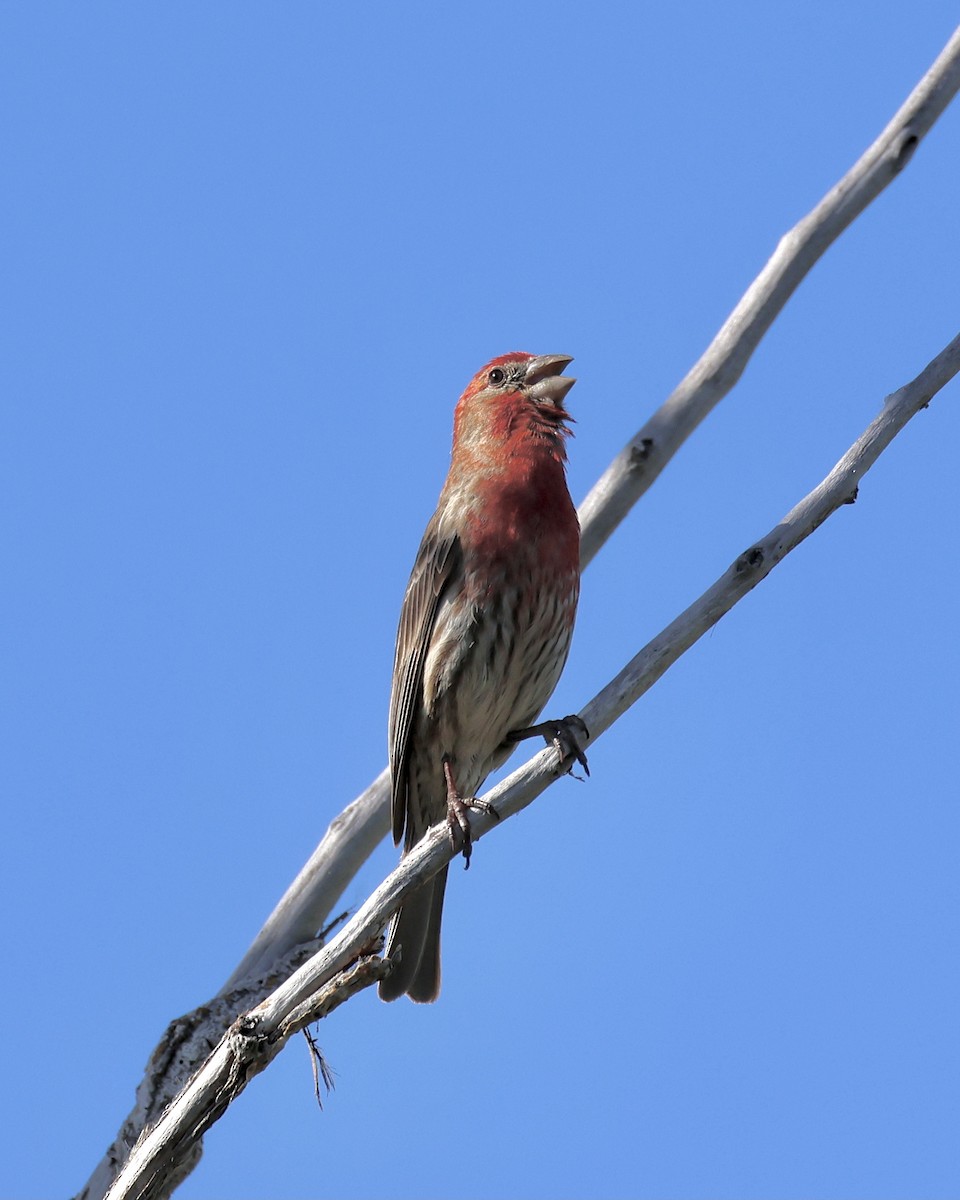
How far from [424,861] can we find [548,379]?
2993 millimetres

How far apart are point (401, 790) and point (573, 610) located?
1.06m

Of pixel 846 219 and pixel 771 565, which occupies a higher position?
pixel 846 219

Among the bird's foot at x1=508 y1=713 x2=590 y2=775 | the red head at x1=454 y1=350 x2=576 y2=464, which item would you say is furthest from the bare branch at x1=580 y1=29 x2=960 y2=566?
the bird's foot at x1=508 y1=713 x2=590 y2=775

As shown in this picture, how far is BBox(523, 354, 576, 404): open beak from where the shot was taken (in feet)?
22.6

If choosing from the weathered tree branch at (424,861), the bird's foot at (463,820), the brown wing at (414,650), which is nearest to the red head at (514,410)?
the brown wing at (414,650)

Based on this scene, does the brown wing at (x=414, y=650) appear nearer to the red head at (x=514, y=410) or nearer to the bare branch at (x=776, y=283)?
the red head at (x=514, y=410)

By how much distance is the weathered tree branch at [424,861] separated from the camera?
425cm

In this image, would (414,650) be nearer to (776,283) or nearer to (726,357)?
(726,357)

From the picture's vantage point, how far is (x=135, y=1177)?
14.0 feet

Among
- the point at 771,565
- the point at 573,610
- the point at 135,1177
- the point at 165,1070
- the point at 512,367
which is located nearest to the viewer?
the point at 135,1177

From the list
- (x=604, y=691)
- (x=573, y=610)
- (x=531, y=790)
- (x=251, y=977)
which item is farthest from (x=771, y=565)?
(x=251, y=977)

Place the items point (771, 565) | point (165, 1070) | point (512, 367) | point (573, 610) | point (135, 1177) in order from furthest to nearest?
point (512, 367) < point (573, 610) < point (165, 1070) < point (771, 565) < point (135, 1177)

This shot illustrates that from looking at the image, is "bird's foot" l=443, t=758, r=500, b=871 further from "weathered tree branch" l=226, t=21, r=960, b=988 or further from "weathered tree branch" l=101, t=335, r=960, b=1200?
"weathered tree branch" l=226, t=21, r=960, b=988

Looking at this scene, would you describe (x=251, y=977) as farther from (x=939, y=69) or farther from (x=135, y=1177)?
(x=939, y=69)
